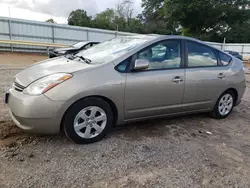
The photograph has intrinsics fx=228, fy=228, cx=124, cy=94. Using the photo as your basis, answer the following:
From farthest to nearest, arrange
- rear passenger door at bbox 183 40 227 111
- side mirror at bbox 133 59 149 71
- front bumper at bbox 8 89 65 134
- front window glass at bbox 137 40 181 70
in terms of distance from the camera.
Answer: rear passenger door at bbox 183 40 227 111 → front window glass at bbox 137 40 181 70 → side mirror at bbox 133 59 149 71 → front bumper at bbox 8 89 65 134

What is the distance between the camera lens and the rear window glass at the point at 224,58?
14.1ft

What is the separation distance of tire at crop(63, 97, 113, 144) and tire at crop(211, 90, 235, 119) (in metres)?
2.27

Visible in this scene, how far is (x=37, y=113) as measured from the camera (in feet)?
8.83

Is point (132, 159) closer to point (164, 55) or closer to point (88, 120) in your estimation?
point (88, 120)

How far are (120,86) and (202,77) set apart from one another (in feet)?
5.26

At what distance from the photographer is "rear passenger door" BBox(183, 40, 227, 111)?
380 centimetres

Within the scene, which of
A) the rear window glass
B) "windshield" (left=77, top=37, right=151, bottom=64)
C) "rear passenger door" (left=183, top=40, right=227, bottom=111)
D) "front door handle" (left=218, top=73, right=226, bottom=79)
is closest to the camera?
"windshield" (left=77, top=37, right=151, bottom=64)

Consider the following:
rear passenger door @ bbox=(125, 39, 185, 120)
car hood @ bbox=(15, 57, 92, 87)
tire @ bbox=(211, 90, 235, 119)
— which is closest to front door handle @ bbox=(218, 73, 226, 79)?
tire @ bbox=(211, 90, 235, 119)

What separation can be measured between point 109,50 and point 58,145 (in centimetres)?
167

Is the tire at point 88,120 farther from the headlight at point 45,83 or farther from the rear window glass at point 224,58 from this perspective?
the rear window glass at point 224,58

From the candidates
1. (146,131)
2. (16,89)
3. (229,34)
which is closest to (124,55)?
(146,131)

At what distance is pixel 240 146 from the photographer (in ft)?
11.1

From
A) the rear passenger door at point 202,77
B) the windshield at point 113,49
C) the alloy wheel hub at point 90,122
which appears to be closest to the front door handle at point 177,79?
the rear passenger door at point 202,77

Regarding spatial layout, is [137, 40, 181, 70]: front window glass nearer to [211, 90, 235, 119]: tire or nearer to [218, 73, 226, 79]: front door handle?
[218, 73, 226, 79]: front door handle
